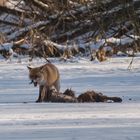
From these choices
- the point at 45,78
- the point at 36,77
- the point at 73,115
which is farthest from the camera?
the point at 45,78

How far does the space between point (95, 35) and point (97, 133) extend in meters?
7.03

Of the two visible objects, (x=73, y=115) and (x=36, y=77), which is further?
(x=36, y=77)

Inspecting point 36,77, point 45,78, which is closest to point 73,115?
point 36,77

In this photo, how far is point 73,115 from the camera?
8.84 metres

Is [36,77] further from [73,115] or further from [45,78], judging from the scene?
[73,115]

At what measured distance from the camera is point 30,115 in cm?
888

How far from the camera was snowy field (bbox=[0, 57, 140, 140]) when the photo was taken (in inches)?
281

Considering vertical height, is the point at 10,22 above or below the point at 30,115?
above

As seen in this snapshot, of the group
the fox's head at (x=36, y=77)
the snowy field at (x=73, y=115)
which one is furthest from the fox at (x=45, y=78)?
the snowy field at (x=73, y=115)

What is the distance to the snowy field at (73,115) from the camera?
7129 mm

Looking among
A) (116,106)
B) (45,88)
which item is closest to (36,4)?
(45,88)

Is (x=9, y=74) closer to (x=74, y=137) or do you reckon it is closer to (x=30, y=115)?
(x=30, y=115)

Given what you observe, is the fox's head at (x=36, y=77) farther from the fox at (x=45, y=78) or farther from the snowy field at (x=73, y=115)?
the snowy field at (x=73, y=115)

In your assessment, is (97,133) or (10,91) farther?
(10,91)
